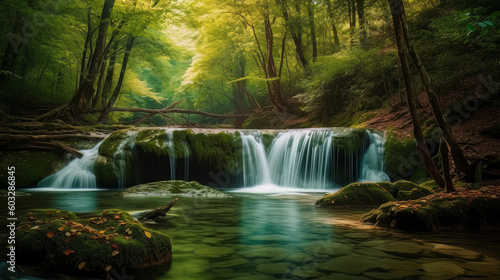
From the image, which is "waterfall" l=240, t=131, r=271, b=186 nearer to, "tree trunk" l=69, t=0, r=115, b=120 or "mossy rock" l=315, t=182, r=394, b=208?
"mossy rock" l=315, t=182, r=394, b=208

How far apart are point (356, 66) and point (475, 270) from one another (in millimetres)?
13362

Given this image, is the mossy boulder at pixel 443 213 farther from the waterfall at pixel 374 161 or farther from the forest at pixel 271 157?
the waterfall at pixel 374 161

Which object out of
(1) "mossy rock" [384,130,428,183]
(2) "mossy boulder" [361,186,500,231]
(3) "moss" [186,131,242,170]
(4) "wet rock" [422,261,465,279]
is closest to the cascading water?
(1) "mossy rock" [384,130,428,183]

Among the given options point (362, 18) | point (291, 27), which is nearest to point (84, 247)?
point (362, 18)

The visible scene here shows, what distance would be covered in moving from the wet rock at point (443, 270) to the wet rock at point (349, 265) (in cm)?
44

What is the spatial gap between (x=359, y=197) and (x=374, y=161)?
14.2 feet

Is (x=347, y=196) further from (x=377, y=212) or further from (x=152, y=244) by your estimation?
(x=152, y=244)

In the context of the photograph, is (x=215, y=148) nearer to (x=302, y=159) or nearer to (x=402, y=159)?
(x=302, y=159)

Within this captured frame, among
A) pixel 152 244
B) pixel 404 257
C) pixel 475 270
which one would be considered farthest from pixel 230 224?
pixel 475 270

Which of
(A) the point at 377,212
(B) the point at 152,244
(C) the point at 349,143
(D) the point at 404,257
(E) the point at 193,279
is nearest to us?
(E) the point at 193,279

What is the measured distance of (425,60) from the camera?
42.4 ft

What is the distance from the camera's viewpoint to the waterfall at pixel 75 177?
10.9 meters

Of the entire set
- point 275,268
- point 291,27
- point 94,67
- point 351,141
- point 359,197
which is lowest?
point 275,268

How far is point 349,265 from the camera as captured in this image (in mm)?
3223
